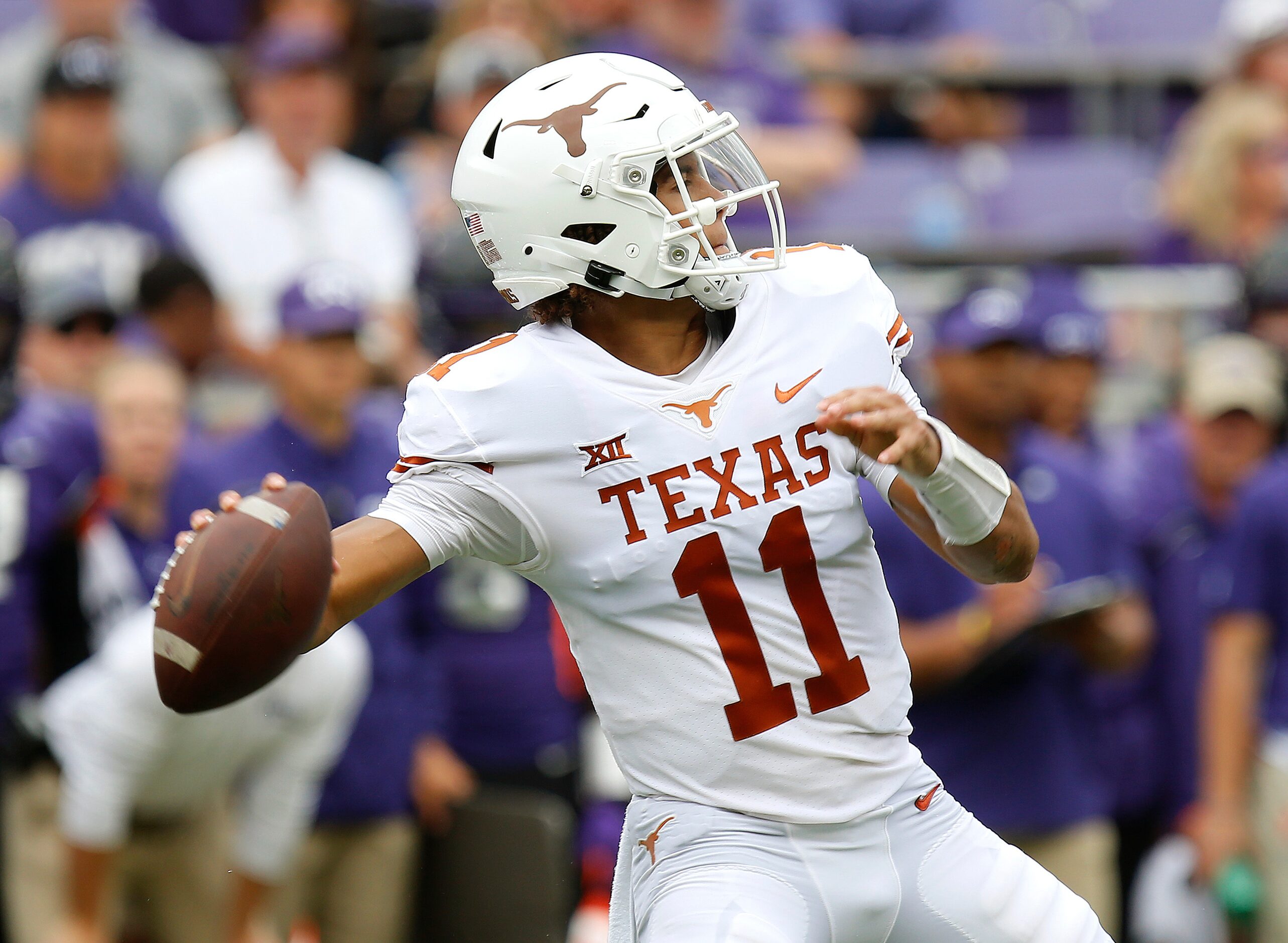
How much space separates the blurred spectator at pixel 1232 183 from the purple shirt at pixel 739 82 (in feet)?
4.81

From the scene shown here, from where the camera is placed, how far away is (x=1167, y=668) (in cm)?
543

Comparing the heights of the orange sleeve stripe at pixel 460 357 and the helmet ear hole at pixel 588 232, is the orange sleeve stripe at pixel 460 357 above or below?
below

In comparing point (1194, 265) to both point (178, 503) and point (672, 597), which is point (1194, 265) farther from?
point (672, 597)

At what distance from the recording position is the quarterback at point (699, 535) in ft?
8.61

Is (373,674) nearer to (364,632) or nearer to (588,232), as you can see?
(364,632)

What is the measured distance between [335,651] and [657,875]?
6.50ft

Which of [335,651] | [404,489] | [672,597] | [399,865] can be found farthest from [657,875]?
[399,865]

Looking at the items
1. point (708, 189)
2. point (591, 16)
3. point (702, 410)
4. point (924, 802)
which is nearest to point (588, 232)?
point (708, 189)

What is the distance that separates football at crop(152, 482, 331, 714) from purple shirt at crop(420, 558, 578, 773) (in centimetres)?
258

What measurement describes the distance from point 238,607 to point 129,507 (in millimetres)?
2419

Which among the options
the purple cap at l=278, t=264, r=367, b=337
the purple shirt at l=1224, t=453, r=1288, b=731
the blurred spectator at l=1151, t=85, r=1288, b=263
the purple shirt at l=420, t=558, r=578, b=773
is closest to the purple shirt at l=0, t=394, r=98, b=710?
the purple cap at l=278, t=264, r=367, b=337

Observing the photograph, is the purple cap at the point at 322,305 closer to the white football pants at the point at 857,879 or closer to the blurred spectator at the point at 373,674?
the blurred spectator at the point at 373,674

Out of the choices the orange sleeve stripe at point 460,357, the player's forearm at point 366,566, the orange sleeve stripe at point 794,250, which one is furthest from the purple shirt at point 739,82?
the player's forearm at point 366,566

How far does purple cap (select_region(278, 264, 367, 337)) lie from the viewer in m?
4.87
